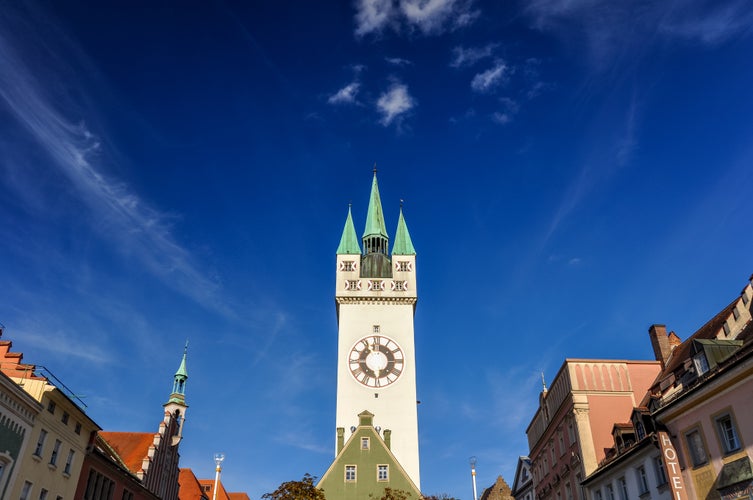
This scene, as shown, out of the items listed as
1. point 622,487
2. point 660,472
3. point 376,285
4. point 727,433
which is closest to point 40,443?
point 622,487

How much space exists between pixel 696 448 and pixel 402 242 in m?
49.6

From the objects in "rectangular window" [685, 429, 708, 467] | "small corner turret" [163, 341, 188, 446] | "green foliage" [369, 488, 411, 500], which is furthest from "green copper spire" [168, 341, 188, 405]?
"rectangular window" [685, 429, 708, 467]

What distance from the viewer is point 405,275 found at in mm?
68250

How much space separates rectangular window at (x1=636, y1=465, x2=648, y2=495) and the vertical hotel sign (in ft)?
11.0

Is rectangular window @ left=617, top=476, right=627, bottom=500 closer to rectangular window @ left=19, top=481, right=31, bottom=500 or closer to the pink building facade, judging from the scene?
the pink building facade

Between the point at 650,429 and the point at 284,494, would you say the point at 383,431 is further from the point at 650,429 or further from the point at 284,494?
the point at 650,429

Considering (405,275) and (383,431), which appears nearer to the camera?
(383,431)

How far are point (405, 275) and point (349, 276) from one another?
591 centimetres

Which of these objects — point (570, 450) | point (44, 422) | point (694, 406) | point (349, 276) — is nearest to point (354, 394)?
point (349, 276)

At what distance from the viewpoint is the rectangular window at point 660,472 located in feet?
85.9

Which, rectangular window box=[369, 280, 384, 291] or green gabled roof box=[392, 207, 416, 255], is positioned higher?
green gabled roof box=[392, 207, 416, 255]

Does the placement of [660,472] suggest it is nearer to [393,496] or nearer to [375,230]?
[393,496]

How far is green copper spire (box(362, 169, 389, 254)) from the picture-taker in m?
72.9

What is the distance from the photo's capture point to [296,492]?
37.6 metres
